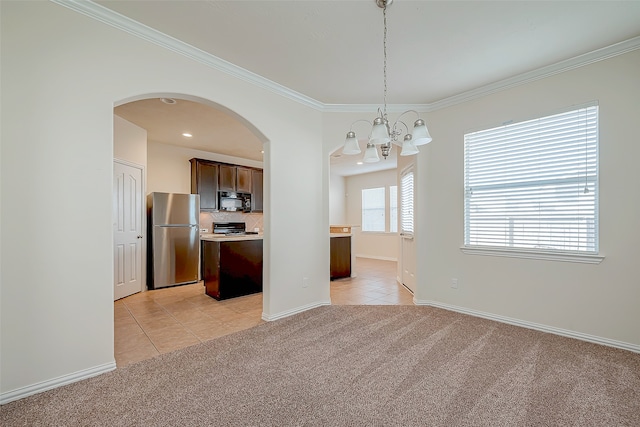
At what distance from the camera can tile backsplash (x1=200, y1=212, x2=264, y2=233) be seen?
20.2 feet

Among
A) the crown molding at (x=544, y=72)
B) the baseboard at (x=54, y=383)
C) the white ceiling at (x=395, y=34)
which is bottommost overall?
the baseboard at (x=54, y=383)

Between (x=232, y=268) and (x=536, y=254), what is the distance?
3.88 metres

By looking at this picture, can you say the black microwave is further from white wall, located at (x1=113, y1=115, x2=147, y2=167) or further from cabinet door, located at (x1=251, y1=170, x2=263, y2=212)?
white wall, located at (x1=113, y1=115, x2=147, y2=167)

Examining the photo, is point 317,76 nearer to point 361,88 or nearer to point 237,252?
point 361,88

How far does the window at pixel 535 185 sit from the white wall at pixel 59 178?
3458 mm

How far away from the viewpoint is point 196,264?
17.5 ft

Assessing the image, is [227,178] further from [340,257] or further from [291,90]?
[291,90]

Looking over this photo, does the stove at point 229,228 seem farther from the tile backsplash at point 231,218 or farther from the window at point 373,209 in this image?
the window at point 373,209

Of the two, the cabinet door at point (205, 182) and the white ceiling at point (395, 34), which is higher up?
the white ceiling at point (395, 34)

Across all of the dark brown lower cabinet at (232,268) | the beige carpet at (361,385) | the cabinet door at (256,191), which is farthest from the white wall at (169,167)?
the beige carpet at (361,385)

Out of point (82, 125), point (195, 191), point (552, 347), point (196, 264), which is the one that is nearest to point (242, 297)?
point (196, 264)

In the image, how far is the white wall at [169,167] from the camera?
542 cm

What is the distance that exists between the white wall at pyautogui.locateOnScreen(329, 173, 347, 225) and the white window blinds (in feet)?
13.4

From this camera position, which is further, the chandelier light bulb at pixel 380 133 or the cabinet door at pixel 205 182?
the cabinet door at pixel 205 182
